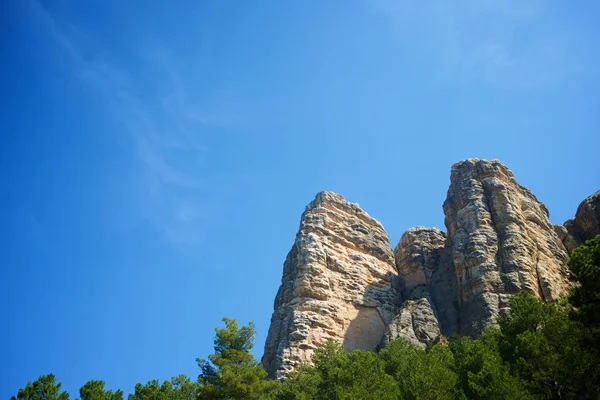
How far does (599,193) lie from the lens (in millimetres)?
78312

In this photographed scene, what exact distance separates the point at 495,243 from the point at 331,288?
20903mm

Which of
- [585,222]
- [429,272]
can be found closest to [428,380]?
[429,272]

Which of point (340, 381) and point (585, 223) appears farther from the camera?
point (585, 223)

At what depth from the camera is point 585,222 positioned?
77938 millimetres

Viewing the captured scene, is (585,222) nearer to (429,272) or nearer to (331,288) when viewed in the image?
(429,272)

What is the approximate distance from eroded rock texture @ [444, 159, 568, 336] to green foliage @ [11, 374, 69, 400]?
133 ft

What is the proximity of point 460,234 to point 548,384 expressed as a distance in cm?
3947

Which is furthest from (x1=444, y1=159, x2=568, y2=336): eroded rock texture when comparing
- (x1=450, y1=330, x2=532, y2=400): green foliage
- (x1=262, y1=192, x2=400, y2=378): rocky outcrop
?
(x1=450, y1=330, x2=532, y2=400): green foliage

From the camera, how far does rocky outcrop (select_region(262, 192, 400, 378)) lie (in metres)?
63.2

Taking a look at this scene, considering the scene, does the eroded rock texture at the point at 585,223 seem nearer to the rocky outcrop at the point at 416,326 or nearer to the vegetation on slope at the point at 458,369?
the rocky outcrop at the point at 416,326

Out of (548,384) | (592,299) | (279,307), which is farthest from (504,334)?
(279,307)

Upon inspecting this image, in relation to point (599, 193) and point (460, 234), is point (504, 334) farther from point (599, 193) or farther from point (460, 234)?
point (599, 193)

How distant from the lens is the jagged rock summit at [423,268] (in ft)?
202

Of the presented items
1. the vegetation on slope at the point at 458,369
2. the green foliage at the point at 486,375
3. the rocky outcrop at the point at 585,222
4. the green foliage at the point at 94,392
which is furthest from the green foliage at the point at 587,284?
the rocky outcrop at the point at 585,222
